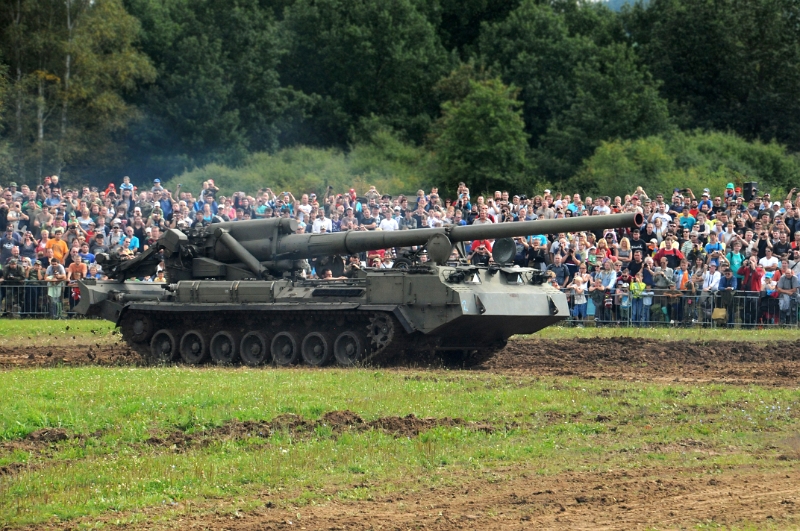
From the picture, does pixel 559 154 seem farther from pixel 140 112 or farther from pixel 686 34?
pixel 140 112

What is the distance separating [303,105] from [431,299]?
4105 centimetres

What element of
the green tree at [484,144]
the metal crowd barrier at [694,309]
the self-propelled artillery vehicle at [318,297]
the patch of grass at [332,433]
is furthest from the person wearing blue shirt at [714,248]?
the green tree at [484,144]

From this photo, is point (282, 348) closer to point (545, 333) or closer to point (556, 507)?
point (545, 333)

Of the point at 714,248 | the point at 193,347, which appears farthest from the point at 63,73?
the point at 714,248

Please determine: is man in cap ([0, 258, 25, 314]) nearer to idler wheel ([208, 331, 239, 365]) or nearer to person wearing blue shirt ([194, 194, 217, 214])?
person wearing blue shirt ([194, 194, 217, 214])

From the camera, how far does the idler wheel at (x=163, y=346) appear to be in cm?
2416

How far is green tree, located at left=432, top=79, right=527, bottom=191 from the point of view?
47.9 meters

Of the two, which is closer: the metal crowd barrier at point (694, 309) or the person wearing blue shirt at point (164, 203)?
the metal crowd barrier at point (694, 309)

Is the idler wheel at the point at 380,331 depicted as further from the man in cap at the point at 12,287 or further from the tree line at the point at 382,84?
the tree line at the point at 382,84

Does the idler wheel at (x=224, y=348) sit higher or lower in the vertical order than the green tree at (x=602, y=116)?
lower

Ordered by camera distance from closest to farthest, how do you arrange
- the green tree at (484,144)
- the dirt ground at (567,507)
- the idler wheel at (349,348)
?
1. the dirt ground at (567,507)
2. the idler wheel at (349,348)
3. the green tree at (484,144)

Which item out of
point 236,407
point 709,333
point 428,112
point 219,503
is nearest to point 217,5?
point 428,112

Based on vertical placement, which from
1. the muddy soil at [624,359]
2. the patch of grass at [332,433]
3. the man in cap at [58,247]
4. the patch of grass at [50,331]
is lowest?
the patch of grass at [332,433]

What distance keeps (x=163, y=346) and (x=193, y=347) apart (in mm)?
749
